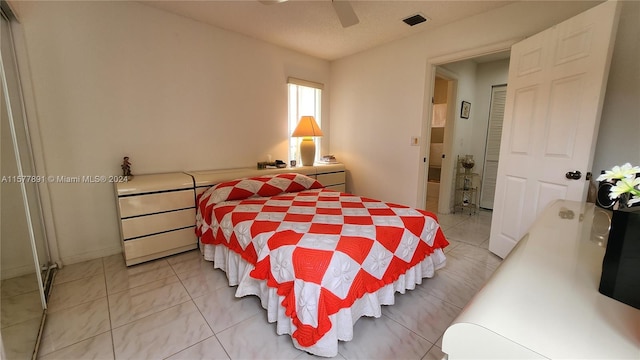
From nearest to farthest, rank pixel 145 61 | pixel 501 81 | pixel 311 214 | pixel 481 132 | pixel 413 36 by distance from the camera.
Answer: pixel 311 214 < pixel 145 61 < pixel 413 36 < pixel 501 81 < pixel 481 132

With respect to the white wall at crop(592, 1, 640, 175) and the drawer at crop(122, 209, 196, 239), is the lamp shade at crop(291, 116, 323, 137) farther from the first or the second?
the white wall at crop(592, 1, 640, 175)

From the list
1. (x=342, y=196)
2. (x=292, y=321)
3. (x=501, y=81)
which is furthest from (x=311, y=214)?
(x=501, y=81)

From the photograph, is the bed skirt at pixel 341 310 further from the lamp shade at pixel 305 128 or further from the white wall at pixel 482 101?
the white wall at pixel 482 101

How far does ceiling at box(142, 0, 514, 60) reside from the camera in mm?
2432

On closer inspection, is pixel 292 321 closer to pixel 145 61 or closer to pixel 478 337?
pixel 478 337

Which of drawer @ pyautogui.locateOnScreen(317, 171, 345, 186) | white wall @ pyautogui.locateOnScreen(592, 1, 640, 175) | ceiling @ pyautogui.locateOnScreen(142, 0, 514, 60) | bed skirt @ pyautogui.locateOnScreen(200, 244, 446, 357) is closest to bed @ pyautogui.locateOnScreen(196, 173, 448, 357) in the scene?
bed skirt @ pyautogui.locateOnScreen(200, 244, 446, 357)

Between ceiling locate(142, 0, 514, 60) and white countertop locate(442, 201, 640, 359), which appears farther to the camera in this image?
ceiling locate(142, 0, 514, 60)

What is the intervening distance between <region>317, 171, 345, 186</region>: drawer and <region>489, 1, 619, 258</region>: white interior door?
2066 mm

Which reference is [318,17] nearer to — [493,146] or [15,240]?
[15,240]

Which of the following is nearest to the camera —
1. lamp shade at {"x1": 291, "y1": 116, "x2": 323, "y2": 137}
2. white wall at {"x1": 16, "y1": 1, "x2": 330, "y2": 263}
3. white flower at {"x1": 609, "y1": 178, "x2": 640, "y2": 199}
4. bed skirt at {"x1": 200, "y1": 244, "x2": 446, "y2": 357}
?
white flower at {"x1": 609, "y1": 178, "x2": 640, "y2": 199}

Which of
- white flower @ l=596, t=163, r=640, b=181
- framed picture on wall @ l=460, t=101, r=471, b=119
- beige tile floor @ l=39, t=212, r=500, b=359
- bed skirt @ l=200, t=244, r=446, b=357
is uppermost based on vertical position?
framed picture on wall @ l=460, t=101, r=471, b=119

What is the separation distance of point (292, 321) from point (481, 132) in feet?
13.8

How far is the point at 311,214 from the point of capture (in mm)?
2027

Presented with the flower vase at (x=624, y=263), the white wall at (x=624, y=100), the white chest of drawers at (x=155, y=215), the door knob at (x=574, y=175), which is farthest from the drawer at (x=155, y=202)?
the white wall at (x=624, y=100)
